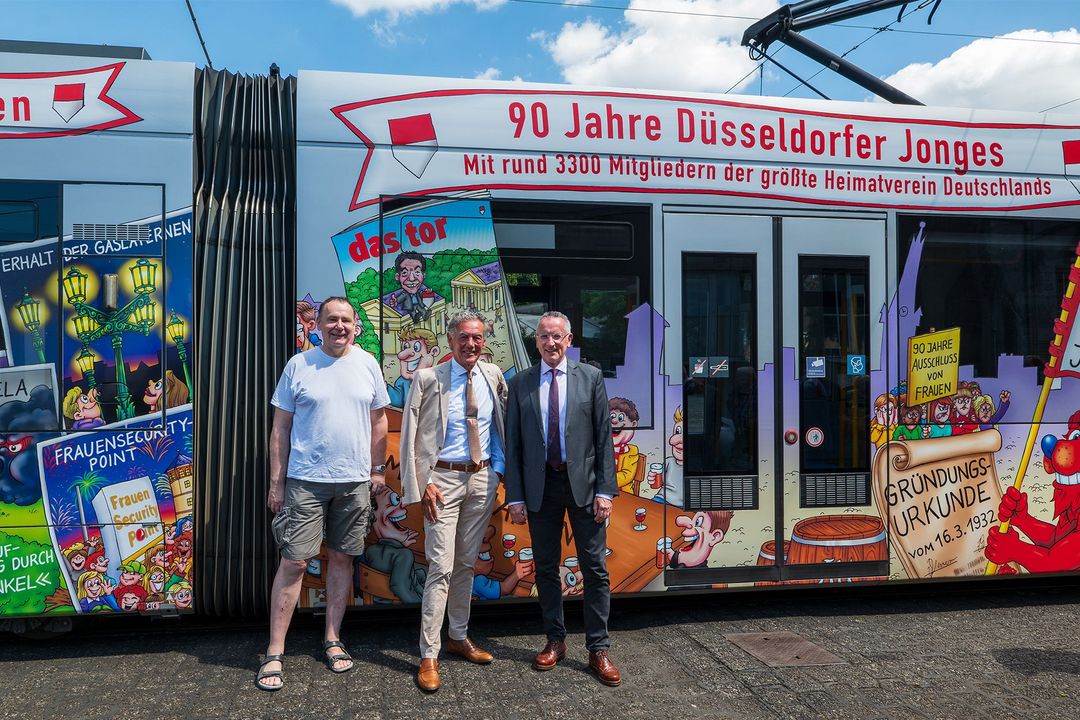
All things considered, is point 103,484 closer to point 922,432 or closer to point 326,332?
point 326,332

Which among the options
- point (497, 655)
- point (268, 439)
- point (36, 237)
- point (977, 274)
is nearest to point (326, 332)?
point (268, 439)

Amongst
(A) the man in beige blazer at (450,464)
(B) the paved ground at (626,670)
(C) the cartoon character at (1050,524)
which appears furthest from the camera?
(C) the cartoon character at (1050,524)

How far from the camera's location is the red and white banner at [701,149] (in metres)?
4.57

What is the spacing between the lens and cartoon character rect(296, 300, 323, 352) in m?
4.39

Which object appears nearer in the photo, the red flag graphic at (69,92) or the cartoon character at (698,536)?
the red flag graphic at (69,92)

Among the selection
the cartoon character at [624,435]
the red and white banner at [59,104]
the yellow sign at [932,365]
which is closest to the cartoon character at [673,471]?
the cartoon character at [624,435]

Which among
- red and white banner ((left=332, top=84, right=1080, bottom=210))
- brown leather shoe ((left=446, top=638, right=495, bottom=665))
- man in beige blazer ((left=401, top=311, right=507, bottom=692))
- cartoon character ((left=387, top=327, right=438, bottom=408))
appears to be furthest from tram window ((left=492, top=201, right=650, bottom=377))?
brown leather shoe ((left=446, top=638, right=495, bottom=665))

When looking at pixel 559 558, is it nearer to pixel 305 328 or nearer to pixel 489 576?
pixel 489 576

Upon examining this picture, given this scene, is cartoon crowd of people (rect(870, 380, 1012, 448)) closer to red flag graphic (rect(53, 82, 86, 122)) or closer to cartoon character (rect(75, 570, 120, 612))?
cartoon character (rect(75, 570, 120, 612))

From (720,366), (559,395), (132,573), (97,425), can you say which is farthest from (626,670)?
(97,425)

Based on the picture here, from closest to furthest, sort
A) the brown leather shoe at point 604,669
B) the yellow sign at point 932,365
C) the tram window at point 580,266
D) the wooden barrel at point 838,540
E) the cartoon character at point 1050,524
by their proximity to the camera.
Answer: the brown leather shoe at point 604,669
the tram window at point 580,266
the wooden barrel at point 838,540
the yellow sign at point 932,365
the cartoon character at point 1050,524

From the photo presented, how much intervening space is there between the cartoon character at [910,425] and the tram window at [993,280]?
451 millimetres

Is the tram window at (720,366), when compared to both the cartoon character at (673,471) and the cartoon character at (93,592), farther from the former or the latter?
the cartoon character at (93,592)

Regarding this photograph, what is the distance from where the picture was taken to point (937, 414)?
505 cm
